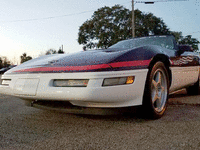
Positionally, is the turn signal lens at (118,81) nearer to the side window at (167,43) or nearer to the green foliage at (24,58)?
the side window at (167,43)

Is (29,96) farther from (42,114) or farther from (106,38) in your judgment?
(106,38)

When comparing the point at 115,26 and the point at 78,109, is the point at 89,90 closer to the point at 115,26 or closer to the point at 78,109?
the point at 78,109

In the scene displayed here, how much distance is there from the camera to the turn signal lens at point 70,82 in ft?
7.07

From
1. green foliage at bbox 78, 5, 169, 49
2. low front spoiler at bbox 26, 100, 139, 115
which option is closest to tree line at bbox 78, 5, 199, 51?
green foliage at bbox 78, 5, 169, 49

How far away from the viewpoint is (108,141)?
5.98 ft

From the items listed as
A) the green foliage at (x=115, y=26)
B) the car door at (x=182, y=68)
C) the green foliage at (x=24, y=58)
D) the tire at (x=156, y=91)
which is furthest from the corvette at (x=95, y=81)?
the green foliage at (x=24, y=58)

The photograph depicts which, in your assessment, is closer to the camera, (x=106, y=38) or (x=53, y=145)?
(x=53, y=145)

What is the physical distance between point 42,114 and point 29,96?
648mm

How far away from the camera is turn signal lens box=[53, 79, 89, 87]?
2.16 metres

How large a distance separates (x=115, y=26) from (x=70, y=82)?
1000 inches

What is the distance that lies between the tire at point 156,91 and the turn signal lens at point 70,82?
0.74 m

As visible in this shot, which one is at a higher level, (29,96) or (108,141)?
(29,96)

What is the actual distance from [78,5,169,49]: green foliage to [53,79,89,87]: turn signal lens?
23883 millimetres

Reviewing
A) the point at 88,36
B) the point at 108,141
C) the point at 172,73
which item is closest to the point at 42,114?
the point at 108,141
